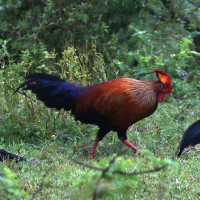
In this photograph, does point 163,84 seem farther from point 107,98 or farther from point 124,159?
point 124,159

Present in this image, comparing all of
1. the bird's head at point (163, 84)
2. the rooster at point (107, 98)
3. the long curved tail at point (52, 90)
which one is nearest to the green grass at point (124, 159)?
the rooster at point (107, 98)

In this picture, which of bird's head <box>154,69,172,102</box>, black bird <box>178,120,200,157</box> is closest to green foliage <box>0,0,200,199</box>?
black bird <box>178,120,200,157</box>

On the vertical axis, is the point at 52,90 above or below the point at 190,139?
below

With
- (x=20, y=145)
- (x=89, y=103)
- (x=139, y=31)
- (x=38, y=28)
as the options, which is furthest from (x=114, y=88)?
(x=38, y=28)

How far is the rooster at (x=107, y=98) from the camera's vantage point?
18.6 feet

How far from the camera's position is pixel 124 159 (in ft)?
11.3

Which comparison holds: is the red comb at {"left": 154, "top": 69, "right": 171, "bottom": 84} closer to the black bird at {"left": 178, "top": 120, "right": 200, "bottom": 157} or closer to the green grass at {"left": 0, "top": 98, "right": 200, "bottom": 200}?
the green grass at {"left": 0, "top": 98, "right": 200, "bottom": 200}

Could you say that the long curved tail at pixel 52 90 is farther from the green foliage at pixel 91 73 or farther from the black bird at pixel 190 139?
the black bird at pixel 190 139

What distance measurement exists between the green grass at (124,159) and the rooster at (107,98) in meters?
0.42

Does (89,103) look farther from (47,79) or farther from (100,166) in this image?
(100,166)

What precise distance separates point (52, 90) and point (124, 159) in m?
2.65

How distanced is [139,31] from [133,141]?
3.40 metres

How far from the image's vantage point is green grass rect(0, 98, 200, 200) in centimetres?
443

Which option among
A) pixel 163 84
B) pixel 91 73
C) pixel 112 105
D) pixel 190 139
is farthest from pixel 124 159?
pixel 91 73
